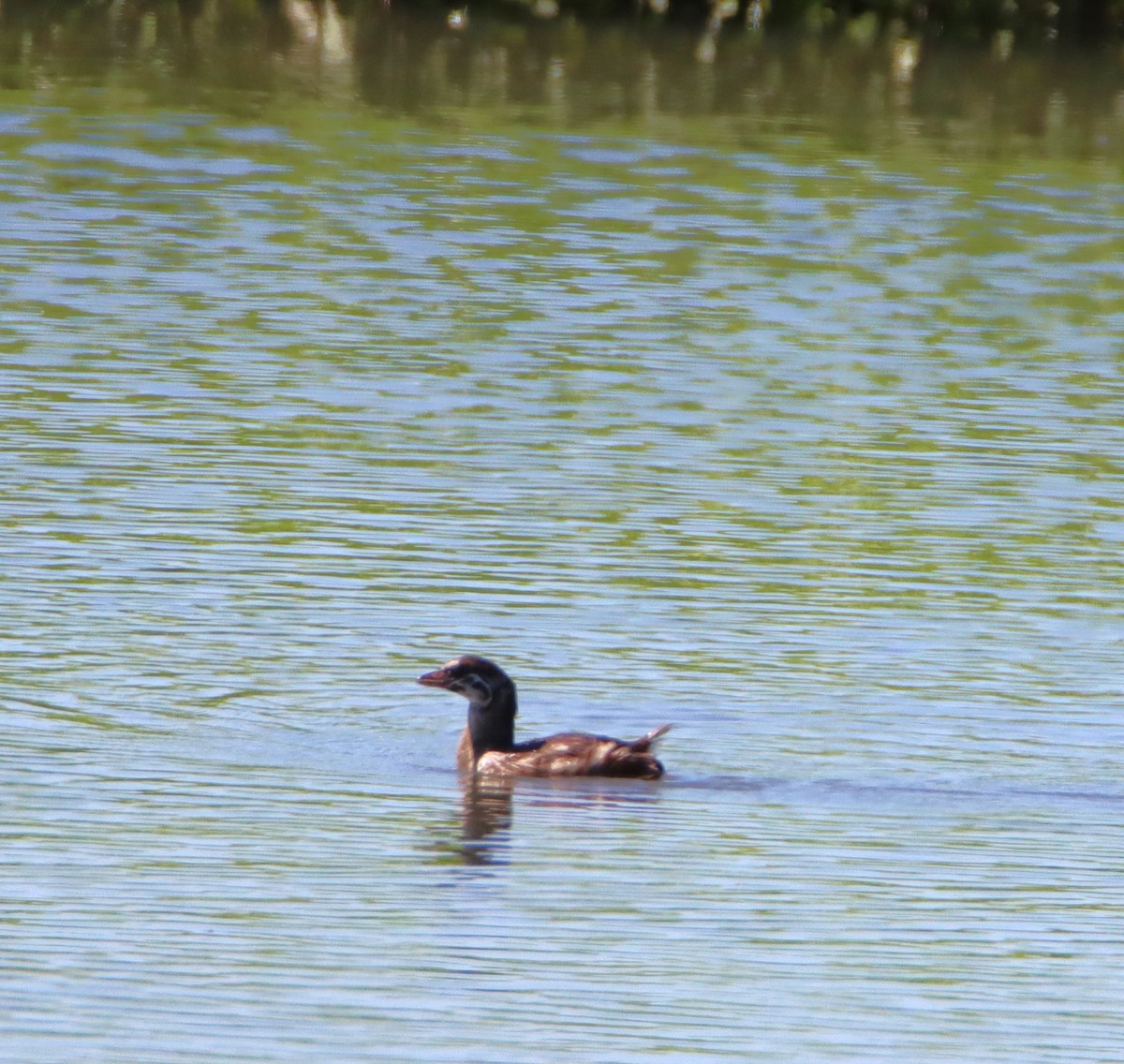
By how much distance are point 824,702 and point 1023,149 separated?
27.7 metres

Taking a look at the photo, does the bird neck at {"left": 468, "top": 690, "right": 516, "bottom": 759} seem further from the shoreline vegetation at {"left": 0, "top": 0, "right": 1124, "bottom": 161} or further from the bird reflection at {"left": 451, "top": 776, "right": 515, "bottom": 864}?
the shoreline vegetation at {"left": 0, "top": 0, "right": 1124, "bottom": 161}

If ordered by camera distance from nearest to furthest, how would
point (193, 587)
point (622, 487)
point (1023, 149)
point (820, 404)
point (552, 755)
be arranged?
point (552, 755) → point (193, 587) → point (622, 487) → point (820, 404) → point (1023, 149)

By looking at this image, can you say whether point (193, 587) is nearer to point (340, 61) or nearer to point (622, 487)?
point (622, 487)

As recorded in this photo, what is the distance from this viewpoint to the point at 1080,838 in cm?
1166

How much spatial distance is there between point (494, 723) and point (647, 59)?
37.6 metres

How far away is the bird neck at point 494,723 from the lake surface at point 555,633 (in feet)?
1.10

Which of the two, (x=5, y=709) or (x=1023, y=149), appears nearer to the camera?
(x=5, y=709)

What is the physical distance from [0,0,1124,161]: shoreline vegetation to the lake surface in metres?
11.5

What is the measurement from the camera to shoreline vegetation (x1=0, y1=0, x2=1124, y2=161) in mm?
42562

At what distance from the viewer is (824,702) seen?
13.5 meters

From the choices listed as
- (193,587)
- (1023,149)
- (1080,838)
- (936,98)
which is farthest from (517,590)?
(936,98)

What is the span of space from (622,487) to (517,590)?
10.1ft

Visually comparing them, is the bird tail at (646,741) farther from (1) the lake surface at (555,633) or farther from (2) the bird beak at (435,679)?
(2) the bird beak at (435,679)

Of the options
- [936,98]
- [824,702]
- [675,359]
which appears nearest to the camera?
[824,702]
